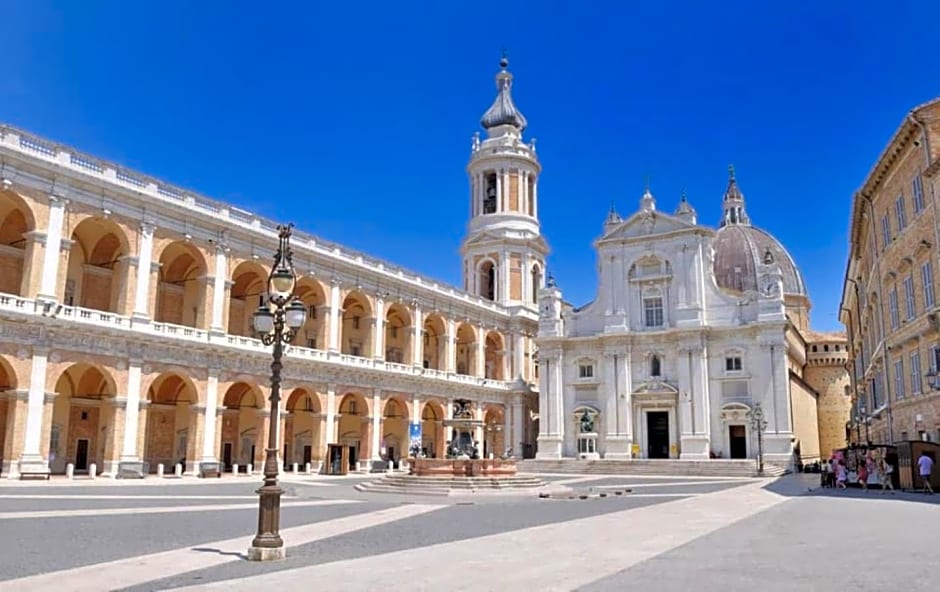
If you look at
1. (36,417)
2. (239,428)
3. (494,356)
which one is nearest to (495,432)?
(494,356)

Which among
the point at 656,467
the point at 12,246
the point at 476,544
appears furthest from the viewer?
the point at 656,467

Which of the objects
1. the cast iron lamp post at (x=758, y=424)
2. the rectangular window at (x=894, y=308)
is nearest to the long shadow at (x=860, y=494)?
the rectangular window at (x=894, y=308)

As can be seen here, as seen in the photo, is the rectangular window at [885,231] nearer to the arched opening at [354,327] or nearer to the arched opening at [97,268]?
the arched opening at [354,327]

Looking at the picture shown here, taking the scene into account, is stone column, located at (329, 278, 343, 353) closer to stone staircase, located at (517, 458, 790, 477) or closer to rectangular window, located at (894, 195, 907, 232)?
stone staircase, located at (517, 458, 790, 477)

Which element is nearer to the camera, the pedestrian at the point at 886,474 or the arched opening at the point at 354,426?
the pedestrian at the point at 886,474

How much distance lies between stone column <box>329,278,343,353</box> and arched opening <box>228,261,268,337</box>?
12.4 feet

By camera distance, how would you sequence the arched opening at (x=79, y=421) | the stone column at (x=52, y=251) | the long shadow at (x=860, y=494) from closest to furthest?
the long shadow at (x=860, y=494), the stone column at (x=52, y=251), the arched opening at (x=79, y=421)

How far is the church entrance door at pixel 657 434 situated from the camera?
52.8m

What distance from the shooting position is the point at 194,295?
1657 inches

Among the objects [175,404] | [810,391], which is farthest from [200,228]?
[810,391]

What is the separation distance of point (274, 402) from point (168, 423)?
31.9 meters

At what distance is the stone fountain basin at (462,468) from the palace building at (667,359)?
753 inches

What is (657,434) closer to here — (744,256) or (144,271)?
(744,256)

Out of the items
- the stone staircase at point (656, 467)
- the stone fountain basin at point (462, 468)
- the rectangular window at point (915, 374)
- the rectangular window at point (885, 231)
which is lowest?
the stone staircase at point (656, 467)
